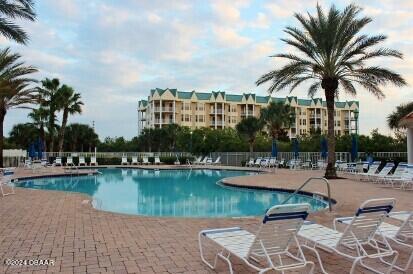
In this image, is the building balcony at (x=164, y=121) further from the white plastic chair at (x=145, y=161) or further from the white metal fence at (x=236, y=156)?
the white plastic chair at (x=145, y=161)

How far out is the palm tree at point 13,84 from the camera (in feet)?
64.2

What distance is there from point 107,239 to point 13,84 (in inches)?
745

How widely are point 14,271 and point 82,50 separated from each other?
1816 cm

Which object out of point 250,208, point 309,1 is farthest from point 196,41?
point 250,208

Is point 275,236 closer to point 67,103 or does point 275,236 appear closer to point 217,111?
point 67,103

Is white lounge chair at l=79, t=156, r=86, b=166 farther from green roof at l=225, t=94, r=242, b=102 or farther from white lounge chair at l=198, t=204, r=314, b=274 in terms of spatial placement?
green roof at l=225, t=94, r=242, b=102

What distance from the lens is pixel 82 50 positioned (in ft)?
68.4

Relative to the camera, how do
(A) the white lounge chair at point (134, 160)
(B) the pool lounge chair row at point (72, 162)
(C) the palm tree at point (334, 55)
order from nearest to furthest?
(C) the palm tree at point (334, 55) → (B) the pool lounge chair row at point (72, 162) → (A) the white lounge chair at point (134, 160)

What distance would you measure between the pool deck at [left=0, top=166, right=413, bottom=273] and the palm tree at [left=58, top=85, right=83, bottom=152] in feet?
85.5

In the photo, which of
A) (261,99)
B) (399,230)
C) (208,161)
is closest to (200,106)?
(261,99)

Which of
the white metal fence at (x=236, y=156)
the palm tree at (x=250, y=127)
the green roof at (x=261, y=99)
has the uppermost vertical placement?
the green roof at (x=261, y=99)

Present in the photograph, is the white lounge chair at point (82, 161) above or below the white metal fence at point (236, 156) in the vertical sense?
below

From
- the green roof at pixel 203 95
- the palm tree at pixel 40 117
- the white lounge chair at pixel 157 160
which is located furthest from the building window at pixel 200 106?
the white lounge chair at pixel 157 160

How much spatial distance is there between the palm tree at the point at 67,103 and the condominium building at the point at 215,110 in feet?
111
